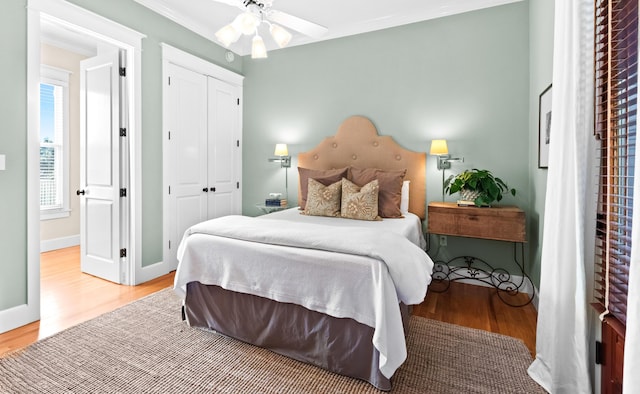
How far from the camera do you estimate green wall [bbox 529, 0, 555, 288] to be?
2.51 metres

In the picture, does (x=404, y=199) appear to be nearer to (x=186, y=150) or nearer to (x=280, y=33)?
(x=280, y=33)

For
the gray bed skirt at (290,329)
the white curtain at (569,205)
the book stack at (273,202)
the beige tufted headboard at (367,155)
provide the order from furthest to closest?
the book stack at (273,202) → the beige tufted headboard at (367,155) → the gray bed skirt at (290,329) → the white curtain at (569,205)

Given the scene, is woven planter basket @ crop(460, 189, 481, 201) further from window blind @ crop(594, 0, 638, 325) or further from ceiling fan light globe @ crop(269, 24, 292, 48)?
ceiling fan light globe @ crop(269, 24, 292, 48)

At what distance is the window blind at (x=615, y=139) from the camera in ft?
4.15

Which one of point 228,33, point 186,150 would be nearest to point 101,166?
point 186,150

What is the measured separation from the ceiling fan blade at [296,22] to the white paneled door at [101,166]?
190cm

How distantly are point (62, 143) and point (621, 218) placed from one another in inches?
238

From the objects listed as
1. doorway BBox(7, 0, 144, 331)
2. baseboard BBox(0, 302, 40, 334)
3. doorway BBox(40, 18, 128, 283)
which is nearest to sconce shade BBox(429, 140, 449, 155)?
doorway BBox(7, 0, 144, 331)

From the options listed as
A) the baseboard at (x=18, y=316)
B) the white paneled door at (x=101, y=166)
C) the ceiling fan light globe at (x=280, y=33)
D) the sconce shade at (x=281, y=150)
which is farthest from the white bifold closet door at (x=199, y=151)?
the ceiling fan light globe at (x=280, y=33)

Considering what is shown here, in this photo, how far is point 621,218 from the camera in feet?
4.40

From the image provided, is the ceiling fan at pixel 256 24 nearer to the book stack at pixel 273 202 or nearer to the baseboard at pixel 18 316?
the book stack at pixel 273 202

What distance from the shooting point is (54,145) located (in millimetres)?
4621

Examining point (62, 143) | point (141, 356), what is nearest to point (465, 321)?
point (141, 356)

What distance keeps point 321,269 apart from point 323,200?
148 centimetres
